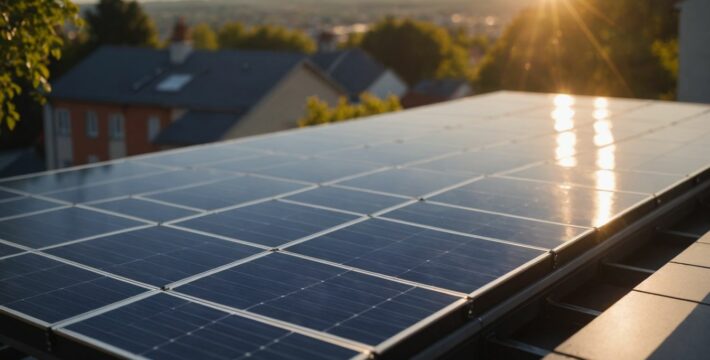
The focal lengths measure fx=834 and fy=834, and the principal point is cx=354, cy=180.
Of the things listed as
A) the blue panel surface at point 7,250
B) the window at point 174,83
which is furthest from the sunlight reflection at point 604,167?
the window at point 174,83

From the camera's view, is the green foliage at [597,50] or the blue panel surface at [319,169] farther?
the green foliage at [597,50]

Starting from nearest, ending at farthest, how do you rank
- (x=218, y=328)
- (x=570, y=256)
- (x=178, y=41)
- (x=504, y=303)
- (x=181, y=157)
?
(x=218, y=328)
(x=504, y=303)
(x=570, y=256)
(x=181, y=157)
(x=178, y=41)

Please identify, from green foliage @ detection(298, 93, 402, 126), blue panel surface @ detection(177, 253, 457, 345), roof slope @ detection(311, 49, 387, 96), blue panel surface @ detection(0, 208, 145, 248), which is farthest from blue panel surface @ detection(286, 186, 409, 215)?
roof slope @ detection(311, 49, 387, 96)

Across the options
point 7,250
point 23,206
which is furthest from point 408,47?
point 7,250

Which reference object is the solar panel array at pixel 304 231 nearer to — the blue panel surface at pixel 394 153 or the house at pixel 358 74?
the blue panel surface at pixel 394 153

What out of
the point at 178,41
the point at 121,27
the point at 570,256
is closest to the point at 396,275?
the point at 570,256

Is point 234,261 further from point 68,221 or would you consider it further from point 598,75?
point 598,75
